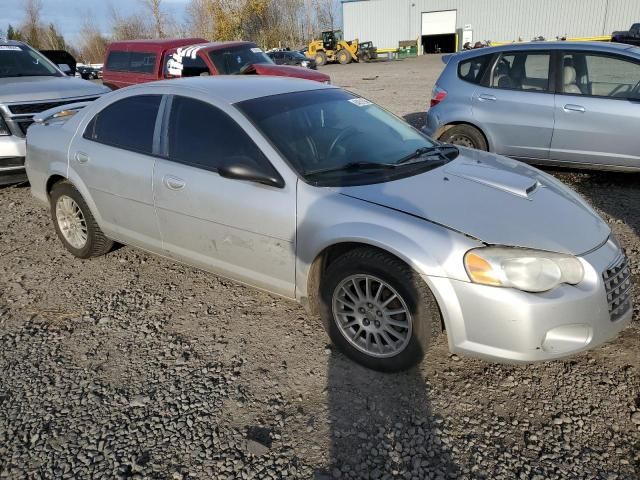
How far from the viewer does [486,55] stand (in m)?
6.54

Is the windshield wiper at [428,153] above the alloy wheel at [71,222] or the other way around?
→ above

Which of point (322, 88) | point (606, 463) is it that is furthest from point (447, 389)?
point (322, 88)

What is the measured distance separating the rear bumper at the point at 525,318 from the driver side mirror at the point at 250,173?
3.60 ft

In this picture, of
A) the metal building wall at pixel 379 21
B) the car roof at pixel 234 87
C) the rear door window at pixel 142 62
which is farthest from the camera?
the metal building wall at pixel 379 21

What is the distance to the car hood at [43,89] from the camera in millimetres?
6391

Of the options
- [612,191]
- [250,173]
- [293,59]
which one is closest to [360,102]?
[250,173]

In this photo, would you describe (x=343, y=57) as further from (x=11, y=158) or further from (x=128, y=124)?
(x=128, y=124)

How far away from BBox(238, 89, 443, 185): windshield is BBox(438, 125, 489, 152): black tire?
2.95 meters

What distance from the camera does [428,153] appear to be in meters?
3.58

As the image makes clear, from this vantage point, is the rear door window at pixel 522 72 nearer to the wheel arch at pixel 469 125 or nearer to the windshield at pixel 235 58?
the wheel arch at pixel 469 125

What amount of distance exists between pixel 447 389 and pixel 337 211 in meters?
1.14

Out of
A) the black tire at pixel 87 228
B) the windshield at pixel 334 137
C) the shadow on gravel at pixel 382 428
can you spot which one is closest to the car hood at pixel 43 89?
the black tire at pixel 87 228

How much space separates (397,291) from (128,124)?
2.48 m

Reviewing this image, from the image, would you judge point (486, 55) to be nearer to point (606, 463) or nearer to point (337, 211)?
point (337, 211)
